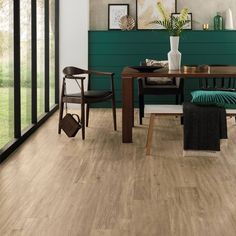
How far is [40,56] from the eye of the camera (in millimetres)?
7039

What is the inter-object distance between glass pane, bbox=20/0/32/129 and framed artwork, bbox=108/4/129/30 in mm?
2456

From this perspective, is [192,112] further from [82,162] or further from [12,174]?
[12,174]

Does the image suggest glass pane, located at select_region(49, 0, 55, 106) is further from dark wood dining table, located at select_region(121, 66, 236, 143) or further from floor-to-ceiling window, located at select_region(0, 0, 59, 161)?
dark wood dining table, located at select_region(121, 66, 236, 143)

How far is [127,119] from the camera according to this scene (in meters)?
5.85

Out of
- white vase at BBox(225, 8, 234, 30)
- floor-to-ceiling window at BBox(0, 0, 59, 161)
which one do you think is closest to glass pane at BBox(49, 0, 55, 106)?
floor-to-ceiling window at BBox(0, 0, 59, 161)

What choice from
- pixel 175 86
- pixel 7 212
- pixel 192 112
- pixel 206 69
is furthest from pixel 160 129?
pixel 7 212

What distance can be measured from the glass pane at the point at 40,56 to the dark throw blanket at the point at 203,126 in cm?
234

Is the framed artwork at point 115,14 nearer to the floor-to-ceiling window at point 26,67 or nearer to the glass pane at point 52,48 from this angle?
the floor-to-ceiling window at point 26,67

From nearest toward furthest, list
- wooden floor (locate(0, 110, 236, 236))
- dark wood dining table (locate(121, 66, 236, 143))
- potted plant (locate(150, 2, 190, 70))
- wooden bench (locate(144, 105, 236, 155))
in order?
wooden floor (locate(0, 110, 236, 236)) → wooden bench (locate(144, 105, 236, 155)) → dark wood dining table (locate(121, 66, 236, 143)) → potted plant (locate(150, 2, 190, 70))

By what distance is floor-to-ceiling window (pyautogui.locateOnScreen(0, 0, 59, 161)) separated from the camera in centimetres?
511

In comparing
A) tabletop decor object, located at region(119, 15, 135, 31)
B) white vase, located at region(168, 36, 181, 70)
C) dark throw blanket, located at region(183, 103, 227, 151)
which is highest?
tabletop decor object, located at region(119, 15, 135, 31)

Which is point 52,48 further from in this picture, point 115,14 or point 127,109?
point 127,109

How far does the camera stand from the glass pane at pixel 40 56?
6.86 meters

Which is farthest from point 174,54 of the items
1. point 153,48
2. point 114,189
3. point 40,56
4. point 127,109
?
point 114,189
